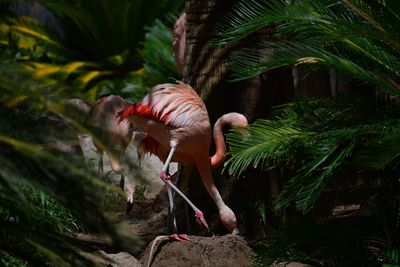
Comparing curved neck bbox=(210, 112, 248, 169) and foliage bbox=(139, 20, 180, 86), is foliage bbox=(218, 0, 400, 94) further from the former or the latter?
foliage bbox=(139, 20, 180, 86)

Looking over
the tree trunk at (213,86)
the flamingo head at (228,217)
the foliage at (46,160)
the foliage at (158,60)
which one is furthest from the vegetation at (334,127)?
the foliage at (158,60)

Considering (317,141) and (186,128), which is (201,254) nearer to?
(186,128)

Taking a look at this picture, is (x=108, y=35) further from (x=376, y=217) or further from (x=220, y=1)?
Answer: (x=376, y=217)

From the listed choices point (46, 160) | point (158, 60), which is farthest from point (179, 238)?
point (158, 60)

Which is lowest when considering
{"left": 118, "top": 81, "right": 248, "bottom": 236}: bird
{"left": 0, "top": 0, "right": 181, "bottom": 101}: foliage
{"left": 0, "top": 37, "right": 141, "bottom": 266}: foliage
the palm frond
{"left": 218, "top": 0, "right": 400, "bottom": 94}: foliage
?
{"left": 0, "top": 0, "right": 181, "bottom": 101}: foliage

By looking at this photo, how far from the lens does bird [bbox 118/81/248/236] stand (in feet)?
16.7

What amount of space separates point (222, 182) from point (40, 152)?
3346 millimetres

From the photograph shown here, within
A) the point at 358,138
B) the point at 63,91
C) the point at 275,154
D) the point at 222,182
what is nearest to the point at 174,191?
the point at 222,182

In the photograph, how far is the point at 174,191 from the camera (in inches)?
213

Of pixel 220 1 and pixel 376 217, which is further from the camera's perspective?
pixel 220 1

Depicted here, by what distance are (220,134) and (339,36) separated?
1.29m

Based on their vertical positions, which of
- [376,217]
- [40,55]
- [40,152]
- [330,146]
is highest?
[40,152]

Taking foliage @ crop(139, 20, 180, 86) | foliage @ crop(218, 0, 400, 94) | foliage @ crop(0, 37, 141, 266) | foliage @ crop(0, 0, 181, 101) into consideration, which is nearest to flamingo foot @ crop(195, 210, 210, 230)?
foliage @ crop(218, 0, 400, 94)

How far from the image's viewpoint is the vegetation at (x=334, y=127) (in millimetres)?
4230
